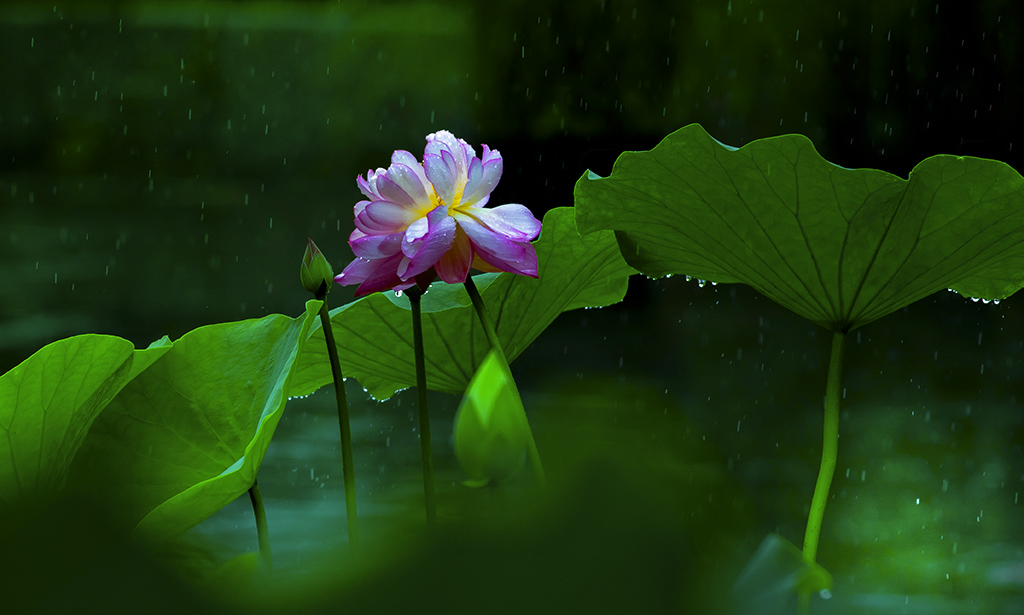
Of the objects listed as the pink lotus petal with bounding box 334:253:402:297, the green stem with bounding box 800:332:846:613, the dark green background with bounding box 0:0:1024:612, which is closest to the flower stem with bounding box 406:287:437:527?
the pink lotus petal with bounding box 334:253:402:297

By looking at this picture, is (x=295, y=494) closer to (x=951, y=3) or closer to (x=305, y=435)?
(x=305, y=435)

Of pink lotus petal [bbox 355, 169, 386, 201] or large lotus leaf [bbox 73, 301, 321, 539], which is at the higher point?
pink lotus petal [bbox 355, 169, 386, 201]

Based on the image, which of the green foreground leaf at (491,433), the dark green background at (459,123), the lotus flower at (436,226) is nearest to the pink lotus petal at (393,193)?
the lotus flower at (436,226)

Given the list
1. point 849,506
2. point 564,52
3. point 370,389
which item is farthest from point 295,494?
point 564,52

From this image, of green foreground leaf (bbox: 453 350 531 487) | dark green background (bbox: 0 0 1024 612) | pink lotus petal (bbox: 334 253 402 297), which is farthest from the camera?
dark green background (bbox: 0 0 1024 612)

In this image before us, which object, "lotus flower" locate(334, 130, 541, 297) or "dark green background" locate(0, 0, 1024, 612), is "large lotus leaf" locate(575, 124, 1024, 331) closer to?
"lotus flower" locate(334, 130, 541, 297)

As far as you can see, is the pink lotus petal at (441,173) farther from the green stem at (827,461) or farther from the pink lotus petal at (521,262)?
the green stem at (827,461)
